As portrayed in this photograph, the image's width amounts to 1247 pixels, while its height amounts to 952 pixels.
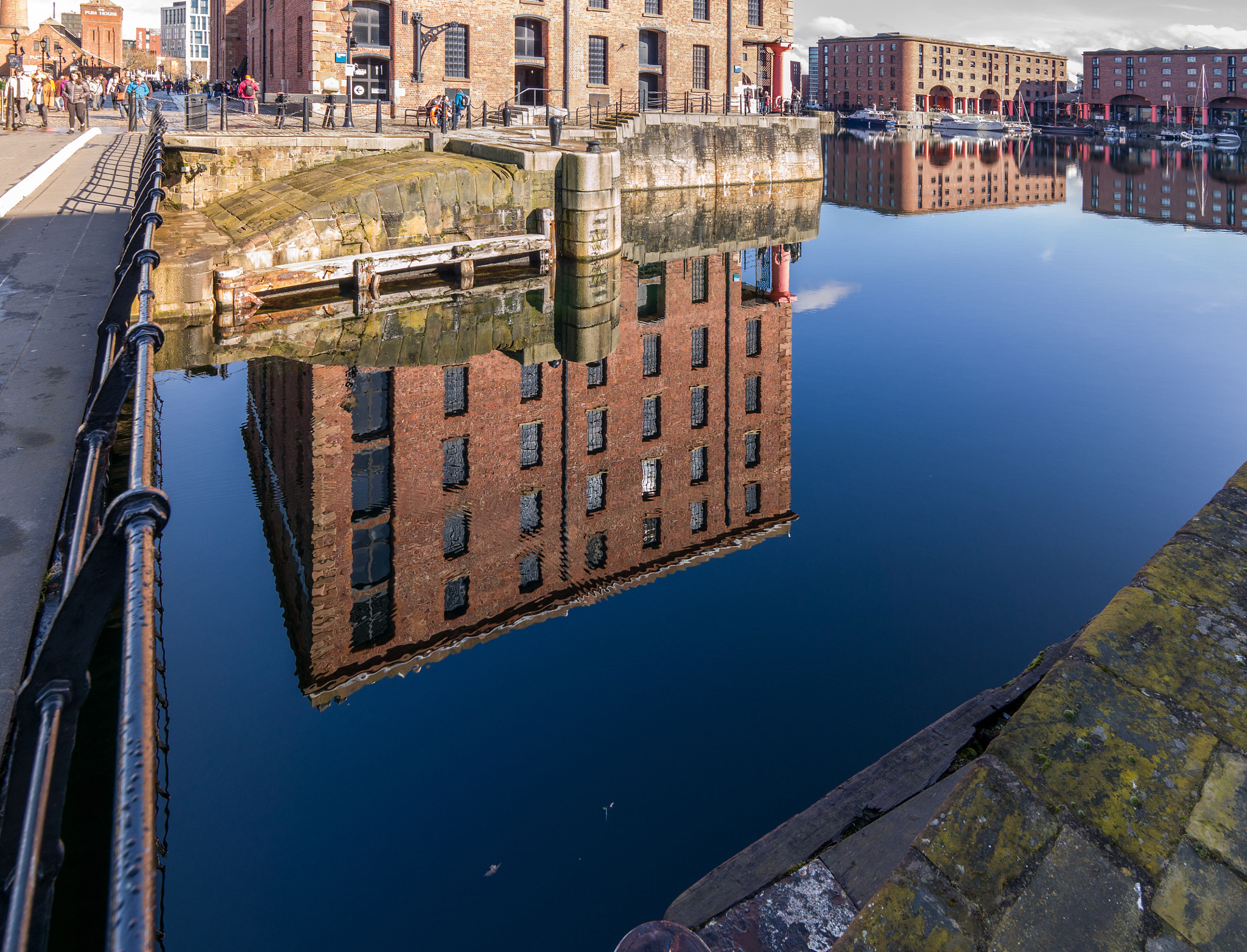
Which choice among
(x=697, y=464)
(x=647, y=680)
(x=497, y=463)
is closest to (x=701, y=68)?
(x=697, y=464)

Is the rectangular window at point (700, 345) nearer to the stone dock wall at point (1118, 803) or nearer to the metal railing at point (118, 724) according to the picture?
the stone dock wall at point (1118, 803)

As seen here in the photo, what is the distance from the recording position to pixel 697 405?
2312cm

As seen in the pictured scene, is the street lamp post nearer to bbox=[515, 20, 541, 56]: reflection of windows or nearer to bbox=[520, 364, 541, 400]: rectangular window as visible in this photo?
bbox=[515, 20, 541, 56]: reflection of windows

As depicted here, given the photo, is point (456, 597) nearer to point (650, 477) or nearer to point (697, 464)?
point (650, 477)

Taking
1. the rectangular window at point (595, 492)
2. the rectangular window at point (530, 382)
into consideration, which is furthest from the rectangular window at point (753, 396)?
the rectangular window at point (530, 382)

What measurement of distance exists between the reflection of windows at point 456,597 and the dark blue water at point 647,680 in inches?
62.4

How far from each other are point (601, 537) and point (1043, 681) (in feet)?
42.2

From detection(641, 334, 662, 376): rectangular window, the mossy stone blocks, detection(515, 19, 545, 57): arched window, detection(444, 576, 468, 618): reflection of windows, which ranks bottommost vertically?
detection(444, 576, 468, 618): reflection of windows

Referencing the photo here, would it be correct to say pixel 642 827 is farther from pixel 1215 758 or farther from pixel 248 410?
pixel 248 410

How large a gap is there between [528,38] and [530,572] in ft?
131

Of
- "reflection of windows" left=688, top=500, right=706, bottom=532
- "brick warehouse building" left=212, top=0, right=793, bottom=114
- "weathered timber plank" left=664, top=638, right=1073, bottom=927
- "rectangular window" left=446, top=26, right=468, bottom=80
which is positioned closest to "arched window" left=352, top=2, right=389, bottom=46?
"brick warehouse building" left=212, top=0, right=793, bottom=114

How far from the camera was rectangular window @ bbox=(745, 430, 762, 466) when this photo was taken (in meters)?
19.4

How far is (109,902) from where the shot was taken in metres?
1.69

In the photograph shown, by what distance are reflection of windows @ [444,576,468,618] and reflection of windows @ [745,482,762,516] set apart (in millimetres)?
4680
